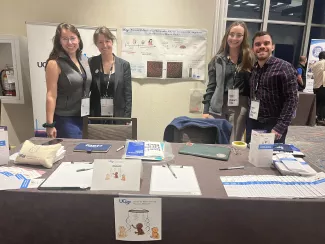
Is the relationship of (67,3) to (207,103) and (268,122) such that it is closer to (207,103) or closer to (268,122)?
(207,103)

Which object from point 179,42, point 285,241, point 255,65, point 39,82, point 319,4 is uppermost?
point 319,4

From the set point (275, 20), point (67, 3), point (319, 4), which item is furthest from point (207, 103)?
point (319, 4)

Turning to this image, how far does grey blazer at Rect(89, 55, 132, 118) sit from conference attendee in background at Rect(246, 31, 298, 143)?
1.02m

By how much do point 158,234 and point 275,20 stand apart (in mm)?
4635

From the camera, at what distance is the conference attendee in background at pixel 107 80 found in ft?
7.43

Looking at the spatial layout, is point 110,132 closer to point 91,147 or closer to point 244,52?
point 91,147

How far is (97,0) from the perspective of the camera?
3109 mm

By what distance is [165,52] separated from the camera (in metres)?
3.25

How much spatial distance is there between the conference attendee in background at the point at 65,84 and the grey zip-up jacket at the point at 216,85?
1.03 metres

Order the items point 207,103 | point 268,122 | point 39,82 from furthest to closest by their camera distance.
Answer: point 39,82 < point 207,103 < point 268,122

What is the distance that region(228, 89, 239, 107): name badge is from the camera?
228 centimetres

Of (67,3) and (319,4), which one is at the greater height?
(319,4)

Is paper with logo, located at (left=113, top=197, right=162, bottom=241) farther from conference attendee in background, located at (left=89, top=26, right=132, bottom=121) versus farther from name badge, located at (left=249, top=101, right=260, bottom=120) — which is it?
conference attendee in background, located at (left=89, top=26, right=132, bottom=121)

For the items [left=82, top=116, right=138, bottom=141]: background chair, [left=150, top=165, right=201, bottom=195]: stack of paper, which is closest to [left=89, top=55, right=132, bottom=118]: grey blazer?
[left=82, top=116, right=138, bottom=141]: background chair
